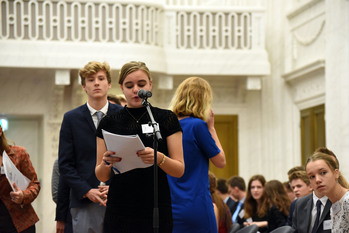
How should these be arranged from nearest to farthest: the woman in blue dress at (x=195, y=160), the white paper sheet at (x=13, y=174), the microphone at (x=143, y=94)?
the microphone at (x=143, y=94) → the woman in blue dress at (x=195, y=160) → the white paper sheet at (x=13, y=174)

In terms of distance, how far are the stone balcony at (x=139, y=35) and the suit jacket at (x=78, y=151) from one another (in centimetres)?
876

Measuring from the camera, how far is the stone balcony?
44.2 ft

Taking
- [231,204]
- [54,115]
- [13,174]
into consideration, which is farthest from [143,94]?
[54,115]

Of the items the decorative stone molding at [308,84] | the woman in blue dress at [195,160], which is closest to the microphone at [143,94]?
the woman in blue dress at [195,160]

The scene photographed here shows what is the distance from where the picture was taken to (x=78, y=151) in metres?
4.79

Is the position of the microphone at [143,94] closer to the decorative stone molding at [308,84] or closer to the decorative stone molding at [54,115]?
the decorative stone molding at [308,84]

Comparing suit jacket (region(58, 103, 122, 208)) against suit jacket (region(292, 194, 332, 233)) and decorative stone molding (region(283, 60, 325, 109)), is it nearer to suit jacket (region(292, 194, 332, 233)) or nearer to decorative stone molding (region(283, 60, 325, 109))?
suit jacket (region(292, 194, 332, 233))

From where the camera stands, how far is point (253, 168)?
49.4ft

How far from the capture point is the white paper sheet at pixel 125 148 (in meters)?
3.33

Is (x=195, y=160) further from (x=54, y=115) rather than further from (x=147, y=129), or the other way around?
(x=54, y=115)

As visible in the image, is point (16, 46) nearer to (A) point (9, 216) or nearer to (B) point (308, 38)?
(B) point (308, 38)

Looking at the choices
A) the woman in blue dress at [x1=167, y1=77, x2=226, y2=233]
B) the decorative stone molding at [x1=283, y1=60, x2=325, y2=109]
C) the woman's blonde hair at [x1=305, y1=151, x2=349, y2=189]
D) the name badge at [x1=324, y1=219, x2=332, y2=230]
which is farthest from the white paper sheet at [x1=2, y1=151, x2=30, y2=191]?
the decorative stone molding at [x1=283, y1=60, x2=325, y2=109]

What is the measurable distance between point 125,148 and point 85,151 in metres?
1.45

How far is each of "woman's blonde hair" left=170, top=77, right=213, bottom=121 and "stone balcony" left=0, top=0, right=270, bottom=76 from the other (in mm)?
9124
